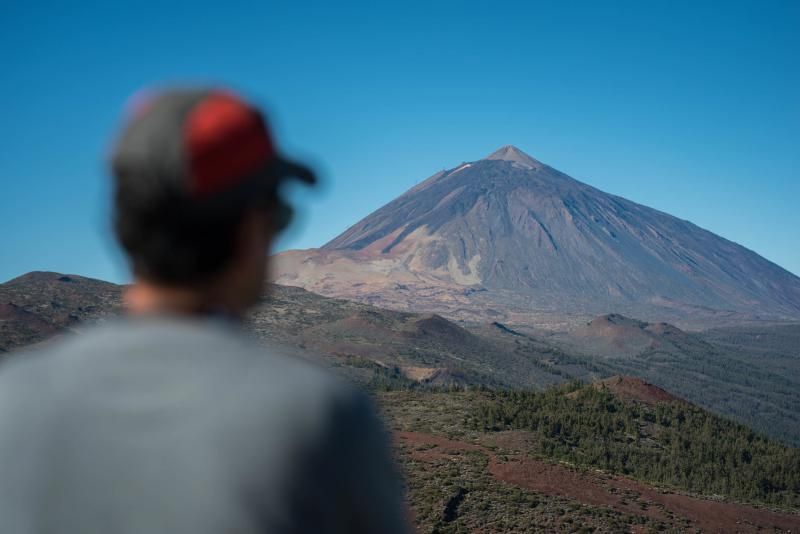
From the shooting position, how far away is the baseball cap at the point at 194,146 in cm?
136

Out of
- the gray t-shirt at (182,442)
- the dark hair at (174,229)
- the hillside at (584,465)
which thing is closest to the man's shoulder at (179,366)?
the gray t-shirt at (182,442)

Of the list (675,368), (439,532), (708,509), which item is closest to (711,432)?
(708,509)

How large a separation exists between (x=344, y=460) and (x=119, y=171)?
61 cm

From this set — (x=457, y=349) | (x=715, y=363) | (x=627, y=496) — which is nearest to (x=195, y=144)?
(x=627, y=496)

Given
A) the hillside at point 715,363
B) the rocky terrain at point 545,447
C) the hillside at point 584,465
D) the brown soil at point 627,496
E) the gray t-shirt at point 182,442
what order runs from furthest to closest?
the hillside at point 715,363 < the brown soil at point 627,496 < the rocky terrain at point 545,447 < the hillside at point 584,465 < the gray t-shirt at point 182,442

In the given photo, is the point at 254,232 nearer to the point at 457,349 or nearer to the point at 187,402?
the point at 187,402

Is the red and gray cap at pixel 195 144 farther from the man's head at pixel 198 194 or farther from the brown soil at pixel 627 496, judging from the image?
the brown soil at pixel 627 496

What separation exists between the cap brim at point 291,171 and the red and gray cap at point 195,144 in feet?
0.19

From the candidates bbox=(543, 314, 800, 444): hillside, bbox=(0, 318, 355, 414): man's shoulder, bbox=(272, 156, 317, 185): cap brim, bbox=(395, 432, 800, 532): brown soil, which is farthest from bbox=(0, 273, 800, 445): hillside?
bbox=(0, 318, 355, 414): man's shoulder

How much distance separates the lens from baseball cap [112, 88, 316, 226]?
1355mm

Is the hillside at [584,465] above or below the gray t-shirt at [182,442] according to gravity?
below

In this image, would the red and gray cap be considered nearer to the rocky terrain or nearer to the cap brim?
the cap brim

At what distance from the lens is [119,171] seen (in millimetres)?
1392

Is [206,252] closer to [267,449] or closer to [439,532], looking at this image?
[267,449]
